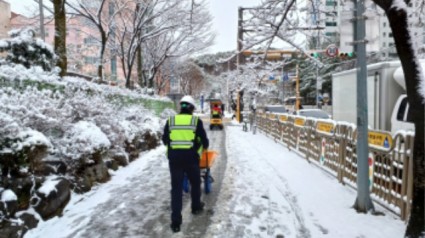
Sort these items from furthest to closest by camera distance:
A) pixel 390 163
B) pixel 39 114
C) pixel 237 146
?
1. pixel 237 146
2. pixel 39 114
3. pixel 390 163

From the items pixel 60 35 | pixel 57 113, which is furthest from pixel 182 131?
pixel 60 35

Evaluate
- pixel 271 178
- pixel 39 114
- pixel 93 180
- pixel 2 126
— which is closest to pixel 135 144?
pixel 93 180

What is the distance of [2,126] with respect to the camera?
199 inches

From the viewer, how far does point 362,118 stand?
5.75m

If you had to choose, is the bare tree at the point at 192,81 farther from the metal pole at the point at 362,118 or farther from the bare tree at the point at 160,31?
the metal pole at the point at 362,118

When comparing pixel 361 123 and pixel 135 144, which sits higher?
pixel 361 123

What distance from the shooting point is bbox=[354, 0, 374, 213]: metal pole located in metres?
5.63

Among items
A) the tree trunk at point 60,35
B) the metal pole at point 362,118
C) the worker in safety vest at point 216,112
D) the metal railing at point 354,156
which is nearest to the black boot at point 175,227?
the metal pole at point 362,118

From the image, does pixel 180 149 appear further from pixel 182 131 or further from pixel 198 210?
pixel 198 210

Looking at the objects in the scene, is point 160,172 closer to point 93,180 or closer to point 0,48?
point 93,180

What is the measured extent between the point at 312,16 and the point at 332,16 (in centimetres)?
52

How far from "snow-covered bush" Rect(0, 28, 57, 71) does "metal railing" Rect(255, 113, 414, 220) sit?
8.84m

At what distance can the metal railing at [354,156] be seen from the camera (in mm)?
5281

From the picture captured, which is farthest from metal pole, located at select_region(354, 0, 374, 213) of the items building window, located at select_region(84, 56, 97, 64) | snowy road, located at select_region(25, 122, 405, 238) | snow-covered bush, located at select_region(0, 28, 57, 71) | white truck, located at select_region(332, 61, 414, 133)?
building window, located at select_region(84, 56, 97, 64)
